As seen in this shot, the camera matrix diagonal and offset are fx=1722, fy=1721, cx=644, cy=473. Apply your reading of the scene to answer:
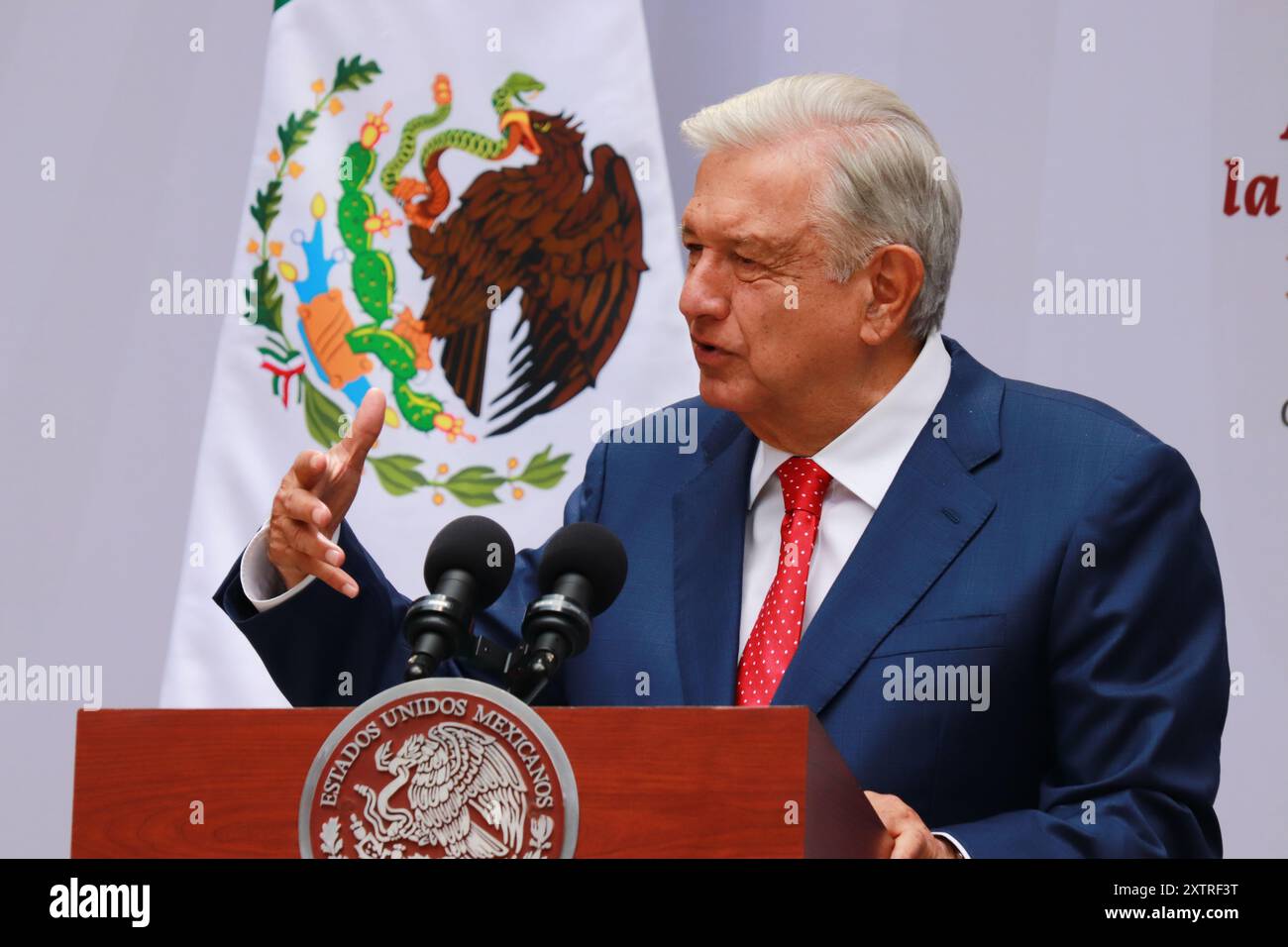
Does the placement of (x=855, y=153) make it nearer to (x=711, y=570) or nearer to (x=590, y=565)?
(x=711, y=570)

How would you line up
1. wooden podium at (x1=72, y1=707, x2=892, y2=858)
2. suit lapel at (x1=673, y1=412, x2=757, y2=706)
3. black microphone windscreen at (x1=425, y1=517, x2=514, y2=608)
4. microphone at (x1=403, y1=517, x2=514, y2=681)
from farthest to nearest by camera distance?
suit lapel at (x1=673, y1=412, x2=757, y2=706) < black microphone windscreen at (x1=425, y1=517, x2=514, y2=608) < microphone at (x1=403, y1=517, x2=514, y2=681) < wooden podium at (x1=72, y1=707, x2=892, y2=858)

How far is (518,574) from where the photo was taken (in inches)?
107

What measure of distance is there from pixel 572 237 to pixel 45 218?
1.25 meters

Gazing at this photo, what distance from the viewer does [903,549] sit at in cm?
247

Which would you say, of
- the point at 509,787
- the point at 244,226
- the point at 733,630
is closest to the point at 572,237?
the point at 244,226

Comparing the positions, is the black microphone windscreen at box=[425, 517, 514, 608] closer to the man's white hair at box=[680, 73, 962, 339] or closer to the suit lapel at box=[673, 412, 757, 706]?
the suit lapel at box=[673, 412, 757, 706]

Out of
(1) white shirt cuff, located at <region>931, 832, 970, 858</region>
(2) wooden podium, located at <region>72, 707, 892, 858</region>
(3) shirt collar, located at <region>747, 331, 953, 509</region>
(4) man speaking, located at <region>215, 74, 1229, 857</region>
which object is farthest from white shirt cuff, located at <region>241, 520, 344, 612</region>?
(1) white shirt cuff, located at <region>931, 832, 970, 858</region>

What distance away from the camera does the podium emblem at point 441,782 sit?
1.64 metres

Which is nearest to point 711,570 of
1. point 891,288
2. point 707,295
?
point 707,295

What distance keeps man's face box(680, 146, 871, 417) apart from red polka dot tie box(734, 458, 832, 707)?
0.46 feet

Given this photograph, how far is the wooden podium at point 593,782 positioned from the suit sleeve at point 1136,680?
55cm

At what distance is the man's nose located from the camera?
265cm

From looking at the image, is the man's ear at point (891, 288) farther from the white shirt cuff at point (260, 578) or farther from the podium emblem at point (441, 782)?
the podium emblem at point (441, 782)

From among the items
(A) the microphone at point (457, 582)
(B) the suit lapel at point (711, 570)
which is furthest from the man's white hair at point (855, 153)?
(A) the microphone at point (457, 582)
